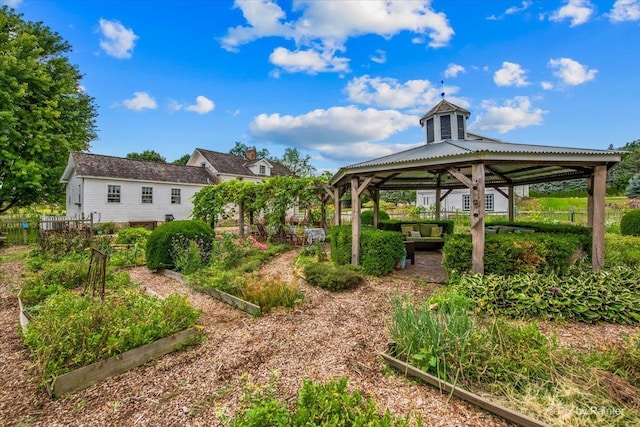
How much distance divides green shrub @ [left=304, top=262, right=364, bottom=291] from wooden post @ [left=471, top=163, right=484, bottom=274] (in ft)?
7.19

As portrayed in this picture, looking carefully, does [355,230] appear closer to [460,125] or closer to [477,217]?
[477,217]

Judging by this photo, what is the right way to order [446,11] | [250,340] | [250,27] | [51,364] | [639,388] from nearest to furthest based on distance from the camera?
[639,388] < [51,364] < [250,340] < [446,11] < [250,27]

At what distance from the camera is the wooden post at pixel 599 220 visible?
5328 mm

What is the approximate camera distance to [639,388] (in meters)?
2.39

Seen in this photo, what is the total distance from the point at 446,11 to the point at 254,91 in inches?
289

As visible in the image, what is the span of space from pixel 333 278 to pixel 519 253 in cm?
346

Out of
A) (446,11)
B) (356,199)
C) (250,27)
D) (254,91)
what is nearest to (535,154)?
(356,199)

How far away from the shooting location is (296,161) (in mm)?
46656

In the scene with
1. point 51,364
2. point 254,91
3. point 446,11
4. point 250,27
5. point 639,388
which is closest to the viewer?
point 639,388

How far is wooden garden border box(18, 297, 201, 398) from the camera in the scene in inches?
102

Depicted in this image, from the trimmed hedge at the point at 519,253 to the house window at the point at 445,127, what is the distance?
179 inches

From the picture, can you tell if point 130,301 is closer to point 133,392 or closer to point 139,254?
point 133,392

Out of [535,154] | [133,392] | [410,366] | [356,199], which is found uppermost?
[535,154]

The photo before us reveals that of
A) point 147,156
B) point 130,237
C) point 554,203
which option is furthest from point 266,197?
point 147,156
